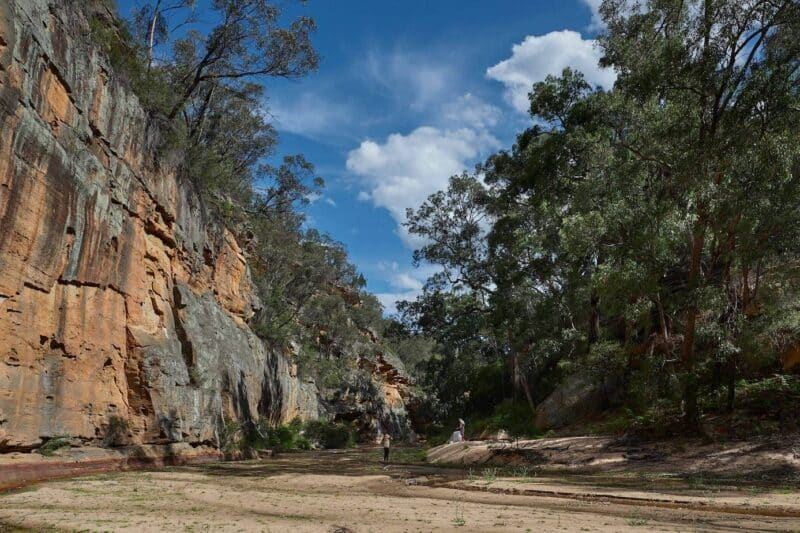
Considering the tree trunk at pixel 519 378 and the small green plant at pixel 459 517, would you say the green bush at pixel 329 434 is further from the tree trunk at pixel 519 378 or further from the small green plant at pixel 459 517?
the small green plant at pixel 459 517

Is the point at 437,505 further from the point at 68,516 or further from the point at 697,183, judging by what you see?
the point at 697,183

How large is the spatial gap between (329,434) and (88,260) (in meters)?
29.6

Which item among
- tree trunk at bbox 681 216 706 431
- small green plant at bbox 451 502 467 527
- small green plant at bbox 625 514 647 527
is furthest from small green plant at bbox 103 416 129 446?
tree trunk at bbox 681 216 706 431

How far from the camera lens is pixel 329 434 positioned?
4100 cm

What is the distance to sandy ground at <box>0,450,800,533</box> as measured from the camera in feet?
22.2

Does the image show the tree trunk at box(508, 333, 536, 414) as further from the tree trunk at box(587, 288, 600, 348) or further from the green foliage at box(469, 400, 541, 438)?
the tree trunk at box(587, 288, 600, 348)

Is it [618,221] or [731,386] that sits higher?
[618,221]

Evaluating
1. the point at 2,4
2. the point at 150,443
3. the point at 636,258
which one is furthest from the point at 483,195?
the point at 2,4

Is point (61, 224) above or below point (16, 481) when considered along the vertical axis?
above

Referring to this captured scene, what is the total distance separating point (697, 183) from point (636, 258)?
115 inches

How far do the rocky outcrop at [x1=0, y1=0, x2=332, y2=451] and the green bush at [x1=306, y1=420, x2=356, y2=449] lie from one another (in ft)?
54.6

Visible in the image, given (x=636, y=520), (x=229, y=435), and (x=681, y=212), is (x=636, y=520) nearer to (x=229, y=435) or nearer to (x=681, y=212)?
(x=681, y=212)

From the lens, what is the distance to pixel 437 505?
8.91m

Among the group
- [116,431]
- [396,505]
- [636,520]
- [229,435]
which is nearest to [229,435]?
[229,435]
